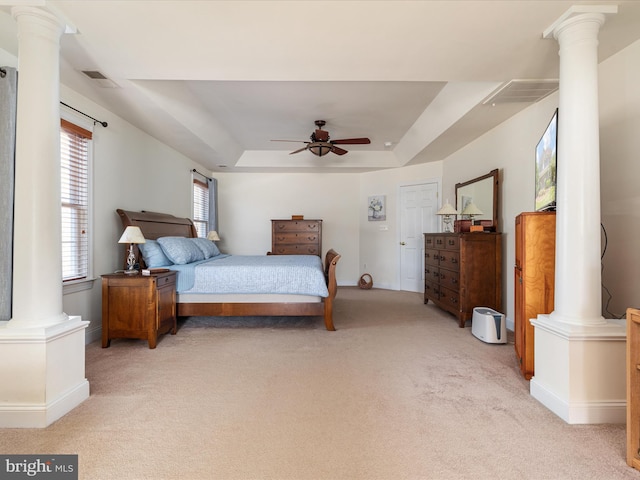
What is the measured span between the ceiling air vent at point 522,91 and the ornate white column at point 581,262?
0.80 metres

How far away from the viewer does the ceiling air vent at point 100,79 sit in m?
2.63

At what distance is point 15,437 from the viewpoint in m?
1.66

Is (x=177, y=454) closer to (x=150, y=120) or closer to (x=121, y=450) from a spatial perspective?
(x=121, y=450)

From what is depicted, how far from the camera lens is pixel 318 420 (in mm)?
1817

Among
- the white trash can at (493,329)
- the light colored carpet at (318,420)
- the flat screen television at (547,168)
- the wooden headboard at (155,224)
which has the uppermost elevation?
the flat screen television at (547,168)

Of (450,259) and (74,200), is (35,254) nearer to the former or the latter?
(74,200)

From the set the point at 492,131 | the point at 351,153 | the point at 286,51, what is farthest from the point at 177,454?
the point at 351,153

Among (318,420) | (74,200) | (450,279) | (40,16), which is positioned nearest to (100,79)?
(40,16)

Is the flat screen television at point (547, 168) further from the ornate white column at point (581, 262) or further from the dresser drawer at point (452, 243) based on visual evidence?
the dresser drawer at point (452, 243)

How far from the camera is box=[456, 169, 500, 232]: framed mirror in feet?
13.0

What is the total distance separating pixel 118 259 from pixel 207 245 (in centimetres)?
122

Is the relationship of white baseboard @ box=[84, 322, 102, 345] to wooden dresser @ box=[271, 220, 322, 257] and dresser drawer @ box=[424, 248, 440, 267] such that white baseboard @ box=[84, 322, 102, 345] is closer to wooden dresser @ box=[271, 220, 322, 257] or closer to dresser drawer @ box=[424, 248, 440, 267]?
wooden dresser @ box=[271, 220, 322, 257]

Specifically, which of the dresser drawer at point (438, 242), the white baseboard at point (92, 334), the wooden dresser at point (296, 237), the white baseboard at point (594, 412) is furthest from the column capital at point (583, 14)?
the wooden dresser at point (296, 237)

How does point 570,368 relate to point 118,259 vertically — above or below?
below
